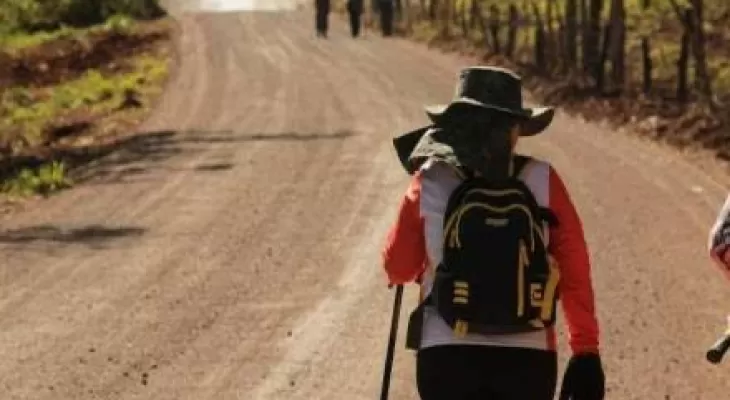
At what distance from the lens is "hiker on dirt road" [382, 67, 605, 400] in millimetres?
4598

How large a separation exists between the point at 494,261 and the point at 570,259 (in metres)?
0.25

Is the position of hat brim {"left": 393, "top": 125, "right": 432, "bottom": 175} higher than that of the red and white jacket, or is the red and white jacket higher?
hat brim {"left": 393, "top": 125, "right": 432, "bottom": 175}

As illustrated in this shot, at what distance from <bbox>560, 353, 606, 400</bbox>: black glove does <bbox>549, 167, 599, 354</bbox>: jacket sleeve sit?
12 centimetres

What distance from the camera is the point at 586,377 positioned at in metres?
4.52

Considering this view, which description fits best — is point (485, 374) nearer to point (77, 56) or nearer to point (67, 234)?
point (67, 234)

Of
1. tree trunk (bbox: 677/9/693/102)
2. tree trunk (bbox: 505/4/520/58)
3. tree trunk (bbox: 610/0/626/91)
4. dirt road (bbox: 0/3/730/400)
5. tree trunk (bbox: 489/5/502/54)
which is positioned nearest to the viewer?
dirt road (bbox: 0/3/730/400)

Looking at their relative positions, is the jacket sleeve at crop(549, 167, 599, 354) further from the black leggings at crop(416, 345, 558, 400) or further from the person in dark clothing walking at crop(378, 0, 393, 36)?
the person in dark clothing walking at crop(378, 0, 393, 36)

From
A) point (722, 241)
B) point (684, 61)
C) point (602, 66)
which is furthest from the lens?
point (602, 66)

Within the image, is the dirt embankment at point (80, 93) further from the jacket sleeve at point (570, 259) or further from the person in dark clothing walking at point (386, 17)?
the jacket sleeve at point (570, 259)

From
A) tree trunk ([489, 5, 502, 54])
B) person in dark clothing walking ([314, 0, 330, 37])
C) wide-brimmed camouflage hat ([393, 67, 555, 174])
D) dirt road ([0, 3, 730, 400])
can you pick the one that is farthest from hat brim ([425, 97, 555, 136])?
person in dark clothing walking ([314, 0, 330, 37])

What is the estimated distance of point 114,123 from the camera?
93.9ft

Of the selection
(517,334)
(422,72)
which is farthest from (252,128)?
(517,334)

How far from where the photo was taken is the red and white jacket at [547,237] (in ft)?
15.3

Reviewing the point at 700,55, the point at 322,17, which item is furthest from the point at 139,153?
the point at 322,17
